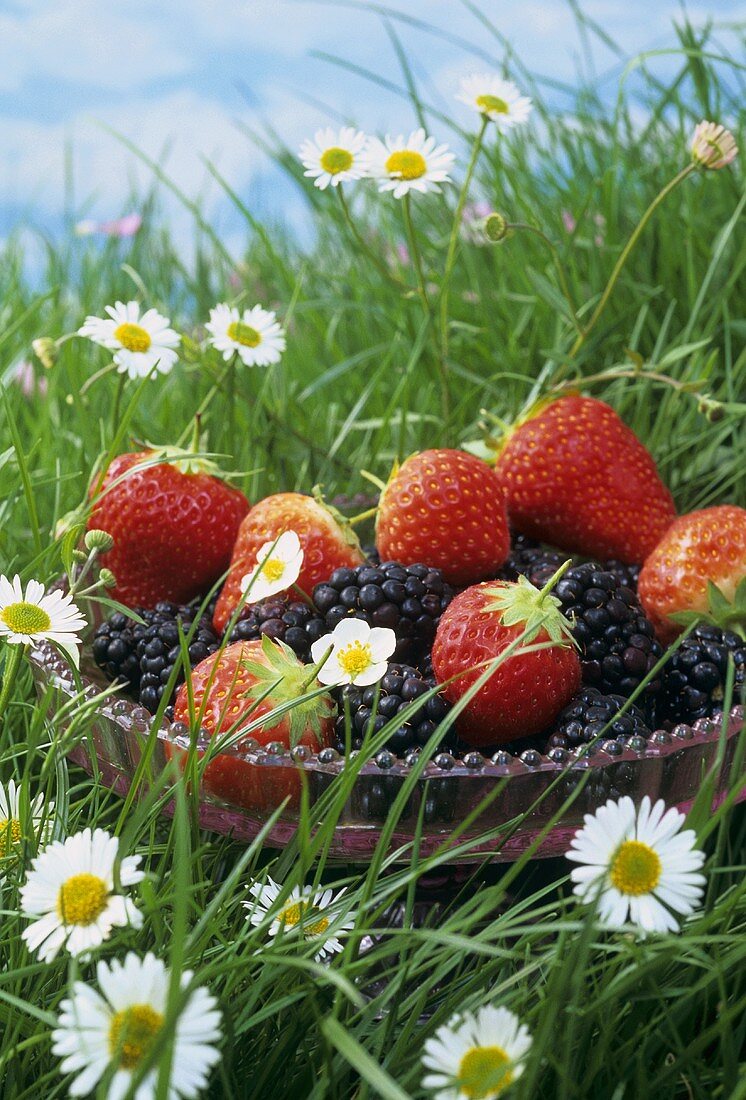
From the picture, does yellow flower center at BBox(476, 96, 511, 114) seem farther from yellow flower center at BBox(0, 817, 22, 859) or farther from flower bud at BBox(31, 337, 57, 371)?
yellow flower center at BBox(0, 817, 22, 859)

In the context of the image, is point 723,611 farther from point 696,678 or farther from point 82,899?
point 82,899

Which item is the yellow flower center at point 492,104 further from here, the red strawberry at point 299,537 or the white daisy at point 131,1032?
the white daisy at point 131,1032

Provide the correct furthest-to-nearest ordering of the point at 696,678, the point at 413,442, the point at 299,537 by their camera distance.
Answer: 1. the point at 413,442
2. the point at 299,537
3. the point at 696,678

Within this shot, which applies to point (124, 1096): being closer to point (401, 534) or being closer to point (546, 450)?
point (401, 534)

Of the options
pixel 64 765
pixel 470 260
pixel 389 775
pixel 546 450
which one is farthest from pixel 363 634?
pixel 470 260

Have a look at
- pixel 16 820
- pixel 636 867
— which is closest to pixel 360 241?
→ pixel 16 820

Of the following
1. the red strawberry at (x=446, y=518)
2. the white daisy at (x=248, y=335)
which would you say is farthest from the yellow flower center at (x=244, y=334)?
the red strawberry at (x=446, y=518)
